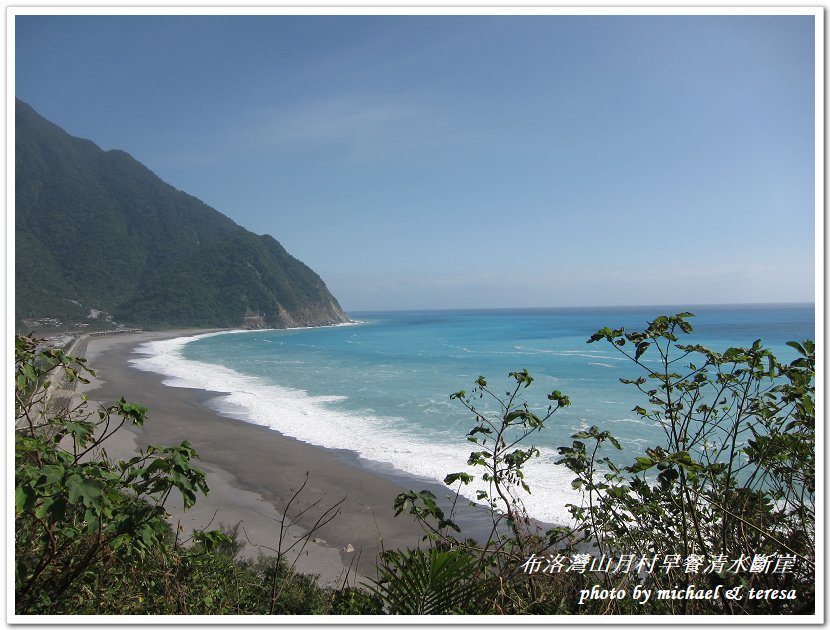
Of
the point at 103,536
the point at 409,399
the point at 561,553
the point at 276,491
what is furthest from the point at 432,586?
the point at 409,399

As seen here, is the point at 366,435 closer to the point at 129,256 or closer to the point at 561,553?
the point at 561,553

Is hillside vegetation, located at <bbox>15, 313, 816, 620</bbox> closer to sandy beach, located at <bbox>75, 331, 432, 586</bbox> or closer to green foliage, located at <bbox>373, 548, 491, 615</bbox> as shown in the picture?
green foliage, located at <bbox>373, 548, 491, 615</bbox>

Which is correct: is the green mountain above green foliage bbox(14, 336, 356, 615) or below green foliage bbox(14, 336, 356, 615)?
above

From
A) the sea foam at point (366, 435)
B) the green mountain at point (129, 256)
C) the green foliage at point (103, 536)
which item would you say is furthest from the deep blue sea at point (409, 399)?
the green mountain at point (129, 256)

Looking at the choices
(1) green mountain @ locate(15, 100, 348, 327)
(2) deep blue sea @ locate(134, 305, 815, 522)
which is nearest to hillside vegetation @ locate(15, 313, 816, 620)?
(2) deep blue sea @ locate(134, 305, 815, 522)

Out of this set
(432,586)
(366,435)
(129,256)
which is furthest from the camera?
(129,256)

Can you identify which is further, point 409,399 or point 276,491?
point 409,399

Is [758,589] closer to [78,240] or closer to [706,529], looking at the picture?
[706,529]
